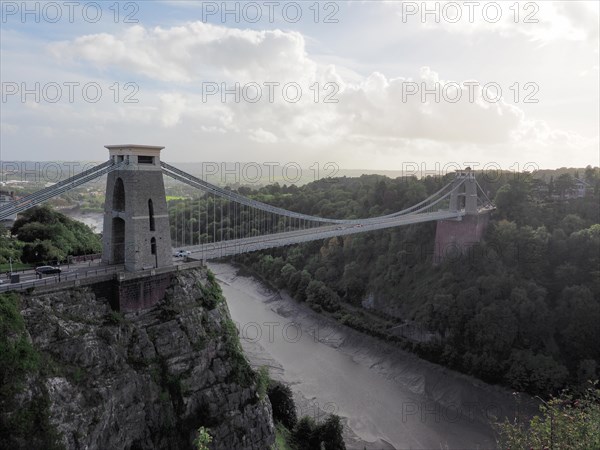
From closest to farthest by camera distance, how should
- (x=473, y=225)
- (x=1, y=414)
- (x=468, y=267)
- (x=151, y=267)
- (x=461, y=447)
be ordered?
(x=1, y=414) < (x=151, y=267) < (x=461, y=447) < (x=468, y=267) < (x=473, y=225)

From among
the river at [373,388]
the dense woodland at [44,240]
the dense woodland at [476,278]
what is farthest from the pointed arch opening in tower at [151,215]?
the river at [373,388]

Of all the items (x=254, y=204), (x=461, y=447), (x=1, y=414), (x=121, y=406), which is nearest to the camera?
(x=1, y=414)

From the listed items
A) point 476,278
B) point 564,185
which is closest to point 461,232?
point 476,278

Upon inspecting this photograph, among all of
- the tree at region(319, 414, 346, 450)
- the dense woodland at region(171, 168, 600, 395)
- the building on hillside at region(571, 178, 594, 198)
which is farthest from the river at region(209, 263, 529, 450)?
the building on hillside at region(571, 178, 594, 198)

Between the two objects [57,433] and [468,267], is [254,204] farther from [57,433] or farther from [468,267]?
[468,267]

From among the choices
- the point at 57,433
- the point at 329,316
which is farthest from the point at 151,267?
the point at 329,316
